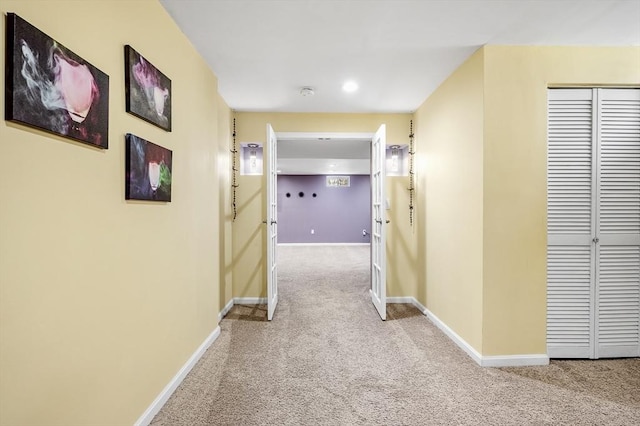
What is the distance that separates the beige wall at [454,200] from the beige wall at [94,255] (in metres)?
2.18

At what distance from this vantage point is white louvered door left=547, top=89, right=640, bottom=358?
2.41 meters

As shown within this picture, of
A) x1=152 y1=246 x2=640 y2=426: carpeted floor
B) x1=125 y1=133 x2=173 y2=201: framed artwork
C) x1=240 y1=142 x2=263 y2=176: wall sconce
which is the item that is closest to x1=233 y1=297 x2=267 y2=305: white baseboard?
x1=152 y1=246 x2=640 y2=426: carpeted floor

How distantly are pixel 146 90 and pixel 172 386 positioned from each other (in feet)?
5.85

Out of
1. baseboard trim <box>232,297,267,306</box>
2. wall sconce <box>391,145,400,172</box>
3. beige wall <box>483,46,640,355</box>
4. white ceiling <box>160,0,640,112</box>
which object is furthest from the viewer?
wall sconce <box>391,145,400,172</box>

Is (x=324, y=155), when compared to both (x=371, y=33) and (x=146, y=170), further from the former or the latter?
(x=146, y=170)

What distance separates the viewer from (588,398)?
6.43ft

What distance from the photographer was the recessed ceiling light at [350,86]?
9.97ft

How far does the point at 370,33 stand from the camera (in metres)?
2.17

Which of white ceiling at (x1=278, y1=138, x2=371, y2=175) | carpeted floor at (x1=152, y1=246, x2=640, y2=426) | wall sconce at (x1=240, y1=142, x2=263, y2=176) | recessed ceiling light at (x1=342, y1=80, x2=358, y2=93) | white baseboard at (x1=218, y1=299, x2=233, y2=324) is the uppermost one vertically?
recessed ceiling light at (x1=342, y1=80, x2=358, y2=93)

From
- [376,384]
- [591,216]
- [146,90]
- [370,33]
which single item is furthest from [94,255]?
[591,216]

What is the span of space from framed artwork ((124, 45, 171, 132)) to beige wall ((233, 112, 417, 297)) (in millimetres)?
2025

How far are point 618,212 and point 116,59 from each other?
3451 millimetres

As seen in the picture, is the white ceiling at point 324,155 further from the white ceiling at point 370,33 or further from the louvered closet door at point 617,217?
the louvered closet door at point 617,217

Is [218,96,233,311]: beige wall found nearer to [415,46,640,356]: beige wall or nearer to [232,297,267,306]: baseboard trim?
[232,297,267,306]: baseboard trim
